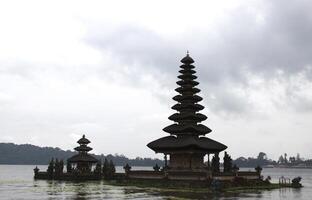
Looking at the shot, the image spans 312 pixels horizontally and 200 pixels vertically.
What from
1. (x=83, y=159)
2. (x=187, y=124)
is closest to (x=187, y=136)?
(x=187, y=124)

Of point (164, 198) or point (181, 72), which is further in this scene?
point (181, 72)

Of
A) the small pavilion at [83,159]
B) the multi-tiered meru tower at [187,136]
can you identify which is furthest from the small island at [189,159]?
the small pavilion at [83,159]

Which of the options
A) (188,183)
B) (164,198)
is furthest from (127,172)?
(164,198)

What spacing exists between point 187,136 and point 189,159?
3268mm

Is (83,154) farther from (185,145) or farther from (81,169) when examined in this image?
(185,145)

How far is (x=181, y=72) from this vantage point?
70.2m

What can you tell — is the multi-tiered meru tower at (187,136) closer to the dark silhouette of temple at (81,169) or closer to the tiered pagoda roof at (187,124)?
the tiered pagoda roof at (187,124)

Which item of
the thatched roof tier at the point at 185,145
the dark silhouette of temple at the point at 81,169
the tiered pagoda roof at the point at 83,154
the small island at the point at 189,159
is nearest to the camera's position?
the small island at the point at 189,159

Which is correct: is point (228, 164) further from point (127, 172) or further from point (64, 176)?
point (64, 176)

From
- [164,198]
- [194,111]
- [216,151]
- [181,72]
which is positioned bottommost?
[164,198]

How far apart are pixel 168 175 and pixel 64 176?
91.3 ft

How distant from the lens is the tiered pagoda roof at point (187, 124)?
201ft

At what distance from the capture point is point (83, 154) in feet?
269

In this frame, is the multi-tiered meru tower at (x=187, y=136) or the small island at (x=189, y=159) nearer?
the small island at (x=189, y=159)
